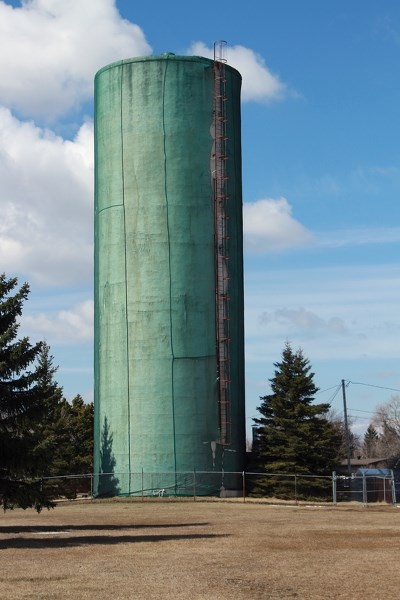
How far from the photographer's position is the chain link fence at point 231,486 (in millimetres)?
52531

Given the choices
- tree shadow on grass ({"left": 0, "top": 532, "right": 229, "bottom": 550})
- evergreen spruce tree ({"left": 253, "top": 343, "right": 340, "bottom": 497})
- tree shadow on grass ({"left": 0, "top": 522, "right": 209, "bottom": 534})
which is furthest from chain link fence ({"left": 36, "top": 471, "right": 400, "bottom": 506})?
tree shadow on grass ({"left": 0, "top": 532, "right": 229, "bottom": 550})

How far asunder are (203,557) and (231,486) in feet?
113

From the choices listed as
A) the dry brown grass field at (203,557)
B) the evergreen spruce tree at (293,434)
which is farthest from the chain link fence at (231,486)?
the dry brown grass field at (203,557)

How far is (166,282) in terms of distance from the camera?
178ft

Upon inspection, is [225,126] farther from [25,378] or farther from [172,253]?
[25,378]

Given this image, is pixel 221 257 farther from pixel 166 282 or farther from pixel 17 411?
pixel 17 411

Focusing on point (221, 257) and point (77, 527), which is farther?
point (221, 257)

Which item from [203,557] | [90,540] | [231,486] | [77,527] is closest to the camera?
[203,557]

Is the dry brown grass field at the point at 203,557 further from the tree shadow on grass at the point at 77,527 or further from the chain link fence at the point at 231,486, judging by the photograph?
the chain link fence at the point at 231,486

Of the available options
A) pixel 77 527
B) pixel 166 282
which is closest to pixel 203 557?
pixel 77 527

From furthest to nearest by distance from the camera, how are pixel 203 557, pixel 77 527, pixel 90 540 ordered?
1. pixel 77 527
2. pixel 90 540
3. pixel 203 557

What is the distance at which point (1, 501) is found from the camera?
92.3 ft

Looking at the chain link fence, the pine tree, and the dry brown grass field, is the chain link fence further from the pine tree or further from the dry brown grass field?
the pine tree

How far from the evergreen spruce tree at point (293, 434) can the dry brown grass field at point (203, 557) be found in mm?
19489
